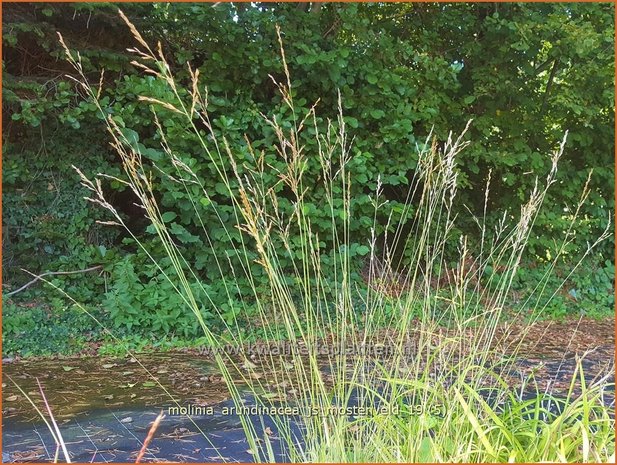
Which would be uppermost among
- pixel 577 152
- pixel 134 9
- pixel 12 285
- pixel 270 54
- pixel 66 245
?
pixel 134 9

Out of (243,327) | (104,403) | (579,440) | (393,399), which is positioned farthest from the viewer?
(243,327)

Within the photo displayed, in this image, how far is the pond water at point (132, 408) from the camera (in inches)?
84.0

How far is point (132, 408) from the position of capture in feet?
8.68

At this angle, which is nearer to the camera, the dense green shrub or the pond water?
the pond water

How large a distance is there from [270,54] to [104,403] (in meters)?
2.93

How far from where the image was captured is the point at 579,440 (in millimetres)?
1392

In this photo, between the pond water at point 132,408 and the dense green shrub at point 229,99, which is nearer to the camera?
the pond water at point 132,408

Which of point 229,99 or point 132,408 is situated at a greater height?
point 229,99

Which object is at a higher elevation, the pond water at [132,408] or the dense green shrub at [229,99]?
the dense green shrub at [229,99]

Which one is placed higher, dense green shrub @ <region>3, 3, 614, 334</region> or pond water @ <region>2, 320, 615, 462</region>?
dense green shrub @ <region>3, 3, 614, 334</region>

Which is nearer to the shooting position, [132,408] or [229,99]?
[132,408]

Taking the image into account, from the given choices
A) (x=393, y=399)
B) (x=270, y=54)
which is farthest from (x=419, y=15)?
(x=393, y=399)

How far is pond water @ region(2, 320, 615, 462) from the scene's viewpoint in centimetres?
213

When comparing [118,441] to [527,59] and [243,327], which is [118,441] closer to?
[243,327]
